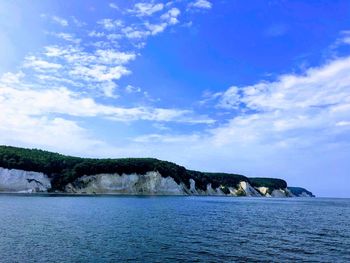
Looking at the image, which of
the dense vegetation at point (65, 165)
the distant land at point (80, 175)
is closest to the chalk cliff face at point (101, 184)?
the distant land at point (80, 175)

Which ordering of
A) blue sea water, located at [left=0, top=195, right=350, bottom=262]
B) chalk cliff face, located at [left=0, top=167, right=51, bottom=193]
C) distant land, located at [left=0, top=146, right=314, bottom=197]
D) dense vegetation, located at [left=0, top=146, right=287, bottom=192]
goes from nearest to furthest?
blue sea water, located at [left=0, top=195, right=350, bottom=262], chalk cliff face, located at [left=0, top=167, right=51, bottom=193], distant land, located at [left=0, top=146, right=314, bottom=197], dense vegetation, located at [left=0, top=146, right=287, bottom=192]

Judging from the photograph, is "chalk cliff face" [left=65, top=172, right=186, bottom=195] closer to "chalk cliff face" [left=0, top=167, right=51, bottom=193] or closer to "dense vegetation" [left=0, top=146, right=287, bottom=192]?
"dense vegetation" [left=0, top=146, right=287, bottom=192]

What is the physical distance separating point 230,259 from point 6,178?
134 m

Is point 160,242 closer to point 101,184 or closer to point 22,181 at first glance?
point 22,181

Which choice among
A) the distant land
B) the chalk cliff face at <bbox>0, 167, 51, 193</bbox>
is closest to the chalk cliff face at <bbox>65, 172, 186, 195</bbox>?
the distant land

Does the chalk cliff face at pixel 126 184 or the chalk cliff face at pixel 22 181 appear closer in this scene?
the chalk cliff face at pixel 22 181

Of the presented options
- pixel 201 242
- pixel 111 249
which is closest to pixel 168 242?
pixel 201 242

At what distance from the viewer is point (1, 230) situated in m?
41.3

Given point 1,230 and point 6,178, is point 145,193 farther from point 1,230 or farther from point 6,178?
point 1,230

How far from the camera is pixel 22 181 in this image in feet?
492

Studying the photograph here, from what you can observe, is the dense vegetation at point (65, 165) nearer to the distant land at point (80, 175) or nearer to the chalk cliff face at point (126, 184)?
the distant land at point (80, 175)

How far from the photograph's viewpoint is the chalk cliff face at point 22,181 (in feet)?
477

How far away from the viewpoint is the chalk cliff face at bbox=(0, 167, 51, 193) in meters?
146

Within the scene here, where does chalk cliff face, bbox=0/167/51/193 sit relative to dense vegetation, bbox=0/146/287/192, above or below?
below
